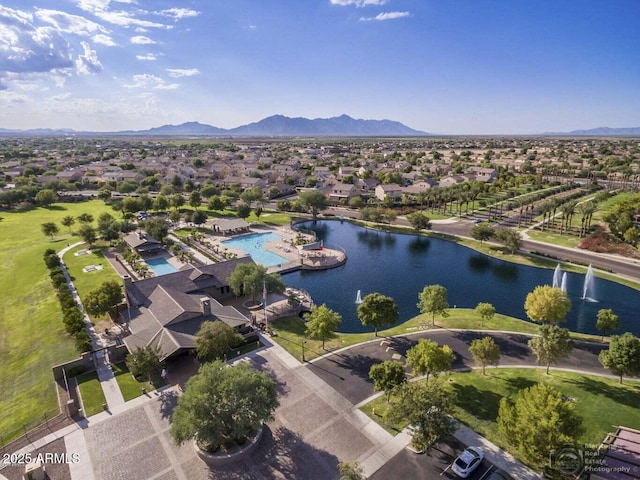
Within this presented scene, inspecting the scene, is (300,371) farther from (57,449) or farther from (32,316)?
(32,316)

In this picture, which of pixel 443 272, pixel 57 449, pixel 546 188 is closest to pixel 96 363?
pixel 57 449

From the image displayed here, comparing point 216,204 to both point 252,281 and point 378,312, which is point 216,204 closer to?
point 252,281

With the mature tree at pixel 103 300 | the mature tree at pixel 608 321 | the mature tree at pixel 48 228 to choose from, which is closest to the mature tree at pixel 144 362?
the mature tree at pixel 103 300

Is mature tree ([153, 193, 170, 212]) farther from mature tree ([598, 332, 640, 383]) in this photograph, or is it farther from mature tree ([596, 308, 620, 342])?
mature tree ([598, 332, 640, 383])

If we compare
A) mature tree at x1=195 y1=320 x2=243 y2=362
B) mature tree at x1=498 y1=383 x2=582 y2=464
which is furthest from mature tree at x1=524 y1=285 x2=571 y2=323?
mature tree at x1=195 y1=320 x2=243 y2=362

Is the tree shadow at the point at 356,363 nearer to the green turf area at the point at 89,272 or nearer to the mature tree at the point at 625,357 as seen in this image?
the mature tree at the point at 625,357

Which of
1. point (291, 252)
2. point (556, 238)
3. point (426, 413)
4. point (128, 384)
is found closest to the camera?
point (426, 413)

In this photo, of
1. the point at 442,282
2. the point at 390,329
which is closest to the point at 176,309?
the point at 390,329
